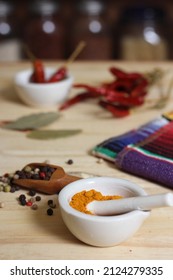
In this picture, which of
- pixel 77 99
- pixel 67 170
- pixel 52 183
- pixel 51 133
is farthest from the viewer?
pixel 77 99

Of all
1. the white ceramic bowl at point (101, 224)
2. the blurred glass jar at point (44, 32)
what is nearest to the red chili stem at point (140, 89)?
the white ceramic bowl at point (101, 224)

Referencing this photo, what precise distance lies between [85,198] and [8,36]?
158cm

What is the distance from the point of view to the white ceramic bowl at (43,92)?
132 centimetres

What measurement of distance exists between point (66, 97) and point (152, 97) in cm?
23

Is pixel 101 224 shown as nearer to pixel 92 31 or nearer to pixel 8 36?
pixel 92 31

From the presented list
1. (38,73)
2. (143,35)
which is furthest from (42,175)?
(143,35)

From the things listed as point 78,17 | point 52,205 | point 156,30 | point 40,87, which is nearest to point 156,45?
point 156,30

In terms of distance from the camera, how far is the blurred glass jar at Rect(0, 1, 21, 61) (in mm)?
2143

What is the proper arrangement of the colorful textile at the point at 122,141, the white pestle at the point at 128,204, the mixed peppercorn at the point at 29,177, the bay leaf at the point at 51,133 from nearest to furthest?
1. the white pestle at the point at 128,204
2. the mixed peppercorn at the point at 29,177
3. the colorful textile at the point at 122,141
4. the bay leaf at the point at 51,133

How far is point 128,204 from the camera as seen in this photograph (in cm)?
75

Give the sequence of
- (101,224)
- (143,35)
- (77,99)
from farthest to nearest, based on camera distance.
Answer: (143,35)
(77,99)
(101,224)

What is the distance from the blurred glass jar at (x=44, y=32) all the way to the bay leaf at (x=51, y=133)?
1.02m

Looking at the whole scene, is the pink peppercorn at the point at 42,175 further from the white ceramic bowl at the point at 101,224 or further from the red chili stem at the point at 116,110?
the red chili stem at the point at 116,110
